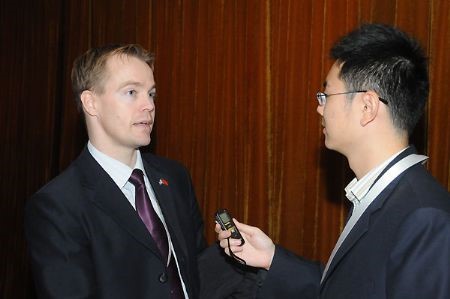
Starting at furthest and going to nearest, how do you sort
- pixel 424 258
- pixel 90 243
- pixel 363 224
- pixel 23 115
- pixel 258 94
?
1. pixel 23 115
2. pixel 258 94
3. pixel 90 243
4. pixel 363 224
5. pixel 424 258

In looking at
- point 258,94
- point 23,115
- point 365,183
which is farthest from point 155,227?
point 23,115

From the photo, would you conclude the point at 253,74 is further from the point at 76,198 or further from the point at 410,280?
the point at 410,280

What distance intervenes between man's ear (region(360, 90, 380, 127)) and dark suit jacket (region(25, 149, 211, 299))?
810 mm

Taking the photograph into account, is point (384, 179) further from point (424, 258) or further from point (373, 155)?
point (424, 258)

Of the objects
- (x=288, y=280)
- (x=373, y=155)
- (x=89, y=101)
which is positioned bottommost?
(x=288, y=280)

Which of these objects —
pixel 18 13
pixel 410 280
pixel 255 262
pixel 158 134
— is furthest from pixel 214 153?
pixel 18 13

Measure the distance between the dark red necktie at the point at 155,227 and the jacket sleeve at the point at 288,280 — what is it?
310 mm

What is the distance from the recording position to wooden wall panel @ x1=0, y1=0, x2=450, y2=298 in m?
2.64

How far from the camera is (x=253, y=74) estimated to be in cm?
312

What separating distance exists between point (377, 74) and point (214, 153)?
1855mm

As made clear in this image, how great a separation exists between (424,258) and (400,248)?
6cm

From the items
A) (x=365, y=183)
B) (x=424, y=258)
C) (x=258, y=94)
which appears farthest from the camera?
(x=258, y=94)

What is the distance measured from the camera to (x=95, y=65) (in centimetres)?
194

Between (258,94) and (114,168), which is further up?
(258,94)
